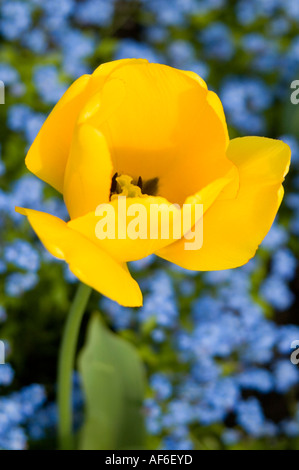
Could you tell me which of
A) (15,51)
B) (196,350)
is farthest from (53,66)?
(196,350)

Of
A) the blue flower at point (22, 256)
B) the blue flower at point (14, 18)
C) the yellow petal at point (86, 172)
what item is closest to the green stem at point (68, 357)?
the yellow petal at point (86, 172)

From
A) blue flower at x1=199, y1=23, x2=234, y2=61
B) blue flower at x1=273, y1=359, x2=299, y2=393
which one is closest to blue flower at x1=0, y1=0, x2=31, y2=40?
blue flower at x1=199, y1=23, x2=234, y2=61

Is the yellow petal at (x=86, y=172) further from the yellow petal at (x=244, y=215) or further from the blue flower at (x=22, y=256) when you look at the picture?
the blue flower at (x=22, y=256)

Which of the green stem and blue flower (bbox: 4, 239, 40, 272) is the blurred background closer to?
blue flower (bbox: 4, 239, 40, 272)

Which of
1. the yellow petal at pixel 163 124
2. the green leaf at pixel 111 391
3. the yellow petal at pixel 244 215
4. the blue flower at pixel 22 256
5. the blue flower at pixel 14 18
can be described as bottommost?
the green leaf at pixel 111 391

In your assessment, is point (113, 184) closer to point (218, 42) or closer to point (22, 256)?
point (22, 256)

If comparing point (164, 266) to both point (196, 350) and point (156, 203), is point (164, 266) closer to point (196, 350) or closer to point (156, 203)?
point (196, 350)
